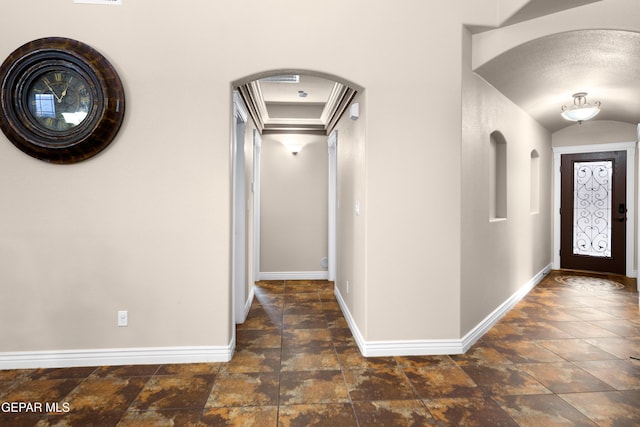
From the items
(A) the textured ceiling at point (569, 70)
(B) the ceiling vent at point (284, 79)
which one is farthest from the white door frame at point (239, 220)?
(A) the textured ceiling at point (569, 70)

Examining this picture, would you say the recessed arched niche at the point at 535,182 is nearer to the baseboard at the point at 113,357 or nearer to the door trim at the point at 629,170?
the door trim at the point at 629,170

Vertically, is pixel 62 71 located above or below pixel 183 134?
above

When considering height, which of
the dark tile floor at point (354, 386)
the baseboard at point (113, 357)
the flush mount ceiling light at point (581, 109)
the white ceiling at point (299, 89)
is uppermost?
the white ceiling at point (299, 89)

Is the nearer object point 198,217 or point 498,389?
point 498,389

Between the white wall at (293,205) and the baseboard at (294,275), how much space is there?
0.05 meters

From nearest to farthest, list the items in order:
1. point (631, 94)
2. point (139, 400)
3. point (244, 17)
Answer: point (139, 400) < point (244, 17) < point (631, 94)

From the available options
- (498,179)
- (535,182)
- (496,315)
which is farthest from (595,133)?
(496,315)

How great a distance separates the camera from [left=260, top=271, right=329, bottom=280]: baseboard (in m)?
5.98

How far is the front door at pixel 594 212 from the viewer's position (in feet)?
19.4

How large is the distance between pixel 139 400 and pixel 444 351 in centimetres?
219

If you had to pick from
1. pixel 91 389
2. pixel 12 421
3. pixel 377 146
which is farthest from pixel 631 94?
pixel 12 421

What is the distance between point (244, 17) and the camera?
282 cm

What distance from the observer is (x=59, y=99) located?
267cm

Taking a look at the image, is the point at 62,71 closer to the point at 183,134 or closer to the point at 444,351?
the point at 183,134
